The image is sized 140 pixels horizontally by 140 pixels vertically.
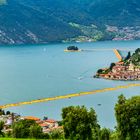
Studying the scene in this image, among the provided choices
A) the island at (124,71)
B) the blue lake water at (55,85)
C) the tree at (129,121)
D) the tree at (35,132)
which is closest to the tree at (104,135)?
the tree at (129,121)

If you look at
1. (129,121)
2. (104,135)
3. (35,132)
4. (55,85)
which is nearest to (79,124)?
(104,135)

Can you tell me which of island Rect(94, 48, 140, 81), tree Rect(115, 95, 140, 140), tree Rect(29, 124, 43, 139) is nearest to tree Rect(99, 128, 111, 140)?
tree Rect(115, 95, 140, 140)

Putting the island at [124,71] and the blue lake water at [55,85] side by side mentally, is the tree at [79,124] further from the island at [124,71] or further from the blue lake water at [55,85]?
the island at [124,71]

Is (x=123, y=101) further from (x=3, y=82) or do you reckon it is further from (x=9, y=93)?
(x=3, y=82)

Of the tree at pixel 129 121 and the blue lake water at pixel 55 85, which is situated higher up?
the blue lake water at pixel 55 85

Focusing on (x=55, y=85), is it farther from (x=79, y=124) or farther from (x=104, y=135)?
(x=79, y=124)

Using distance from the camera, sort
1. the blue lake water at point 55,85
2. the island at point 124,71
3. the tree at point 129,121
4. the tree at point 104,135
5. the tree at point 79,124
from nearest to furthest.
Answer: the tree at point 129,121
the tree at point 79,124
the tree at point 104,135
the blue lake water at point 55,85
the island at point 124,71

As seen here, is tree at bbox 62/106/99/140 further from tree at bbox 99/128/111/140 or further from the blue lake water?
the blue lake water
